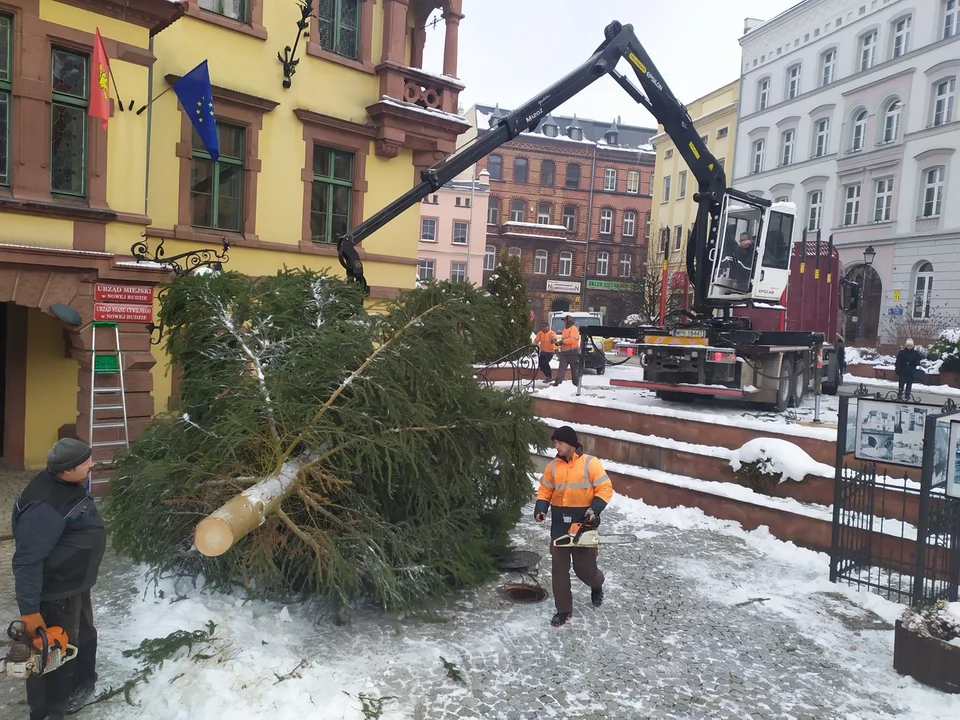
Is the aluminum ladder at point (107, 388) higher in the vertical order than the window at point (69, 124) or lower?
lower

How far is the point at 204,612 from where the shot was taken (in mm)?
4957

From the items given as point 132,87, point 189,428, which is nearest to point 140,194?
point 132,87

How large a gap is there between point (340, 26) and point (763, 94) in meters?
29.9

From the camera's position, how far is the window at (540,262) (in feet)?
160

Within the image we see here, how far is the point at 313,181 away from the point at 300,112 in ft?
3.76

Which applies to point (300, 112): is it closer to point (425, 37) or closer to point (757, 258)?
point (425, 37)

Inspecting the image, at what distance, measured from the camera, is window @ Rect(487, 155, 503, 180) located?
1909 inches

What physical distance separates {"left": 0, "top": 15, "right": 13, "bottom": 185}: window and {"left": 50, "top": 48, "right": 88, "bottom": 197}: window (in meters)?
0.43

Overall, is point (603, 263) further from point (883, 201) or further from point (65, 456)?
point (65, 456)

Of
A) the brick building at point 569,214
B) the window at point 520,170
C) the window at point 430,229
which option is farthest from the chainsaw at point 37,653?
the window at point 520,170

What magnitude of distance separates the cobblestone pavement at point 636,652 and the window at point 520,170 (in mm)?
44577

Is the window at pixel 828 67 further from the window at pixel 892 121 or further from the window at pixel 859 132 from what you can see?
the window at pixel 892 121

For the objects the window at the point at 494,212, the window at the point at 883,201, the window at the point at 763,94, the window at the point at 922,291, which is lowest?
the window at the point at 922,291

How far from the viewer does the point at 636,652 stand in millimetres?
5086
